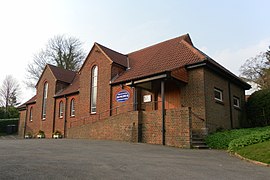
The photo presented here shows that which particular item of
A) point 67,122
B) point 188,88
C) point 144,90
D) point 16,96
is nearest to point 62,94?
point 67,122

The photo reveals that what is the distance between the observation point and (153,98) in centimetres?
1938

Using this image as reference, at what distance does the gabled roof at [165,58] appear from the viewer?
1761cm

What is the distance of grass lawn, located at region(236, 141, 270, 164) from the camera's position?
934 cm

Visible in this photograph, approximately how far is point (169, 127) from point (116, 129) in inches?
169

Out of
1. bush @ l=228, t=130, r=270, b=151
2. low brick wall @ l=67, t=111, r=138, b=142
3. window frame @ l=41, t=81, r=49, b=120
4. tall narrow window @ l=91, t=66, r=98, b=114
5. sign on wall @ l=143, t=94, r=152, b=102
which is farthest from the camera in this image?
window frame @ l=41, t=81, r=49, b=120

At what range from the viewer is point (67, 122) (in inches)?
1052

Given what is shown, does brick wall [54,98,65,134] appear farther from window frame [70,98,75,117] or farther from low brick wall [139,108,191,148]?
low brick wall [139,108,191,148]

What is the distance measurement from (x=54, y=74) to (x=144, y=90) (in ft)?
47.8

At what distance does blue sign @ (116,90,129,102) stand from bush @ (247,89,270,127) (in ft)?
32.7

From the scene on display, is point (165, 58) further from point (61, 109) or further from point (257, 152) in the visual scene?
point (61, 109)

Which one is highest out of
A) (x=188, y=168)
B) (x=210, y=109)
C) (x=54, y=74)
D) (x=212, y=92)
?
(x=54, y=74)

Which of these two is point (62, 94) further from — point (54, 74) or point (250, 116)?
point (250, 116)

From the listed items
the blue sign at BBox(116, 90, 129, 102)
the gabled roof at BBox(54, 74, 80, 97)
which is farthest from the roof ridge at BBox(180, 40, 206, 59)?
the gabled roof at BBox(54, 74, 80, 97)

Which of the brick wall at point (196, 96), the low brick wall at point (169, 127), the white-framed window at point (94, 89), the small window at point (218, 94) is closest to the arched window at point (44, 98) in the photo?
the white-framed window at point (94, 89)
